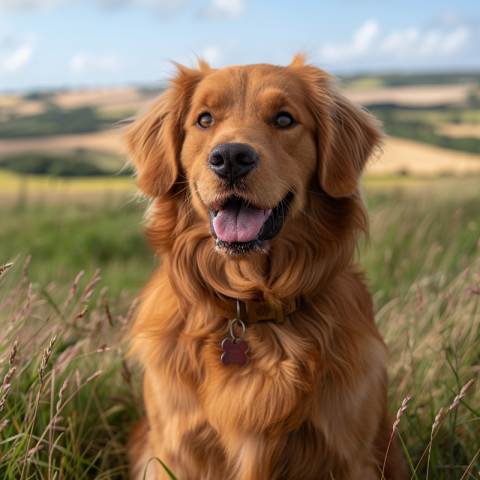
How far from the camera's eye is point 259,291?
7.91ft

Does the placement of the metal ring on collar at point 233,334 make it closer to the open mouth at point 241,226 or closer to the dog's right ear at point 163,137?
the open mouth at point 241,226

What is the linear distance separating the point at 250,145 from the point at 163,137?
752 mm

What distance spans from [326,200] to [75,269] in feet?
14.2

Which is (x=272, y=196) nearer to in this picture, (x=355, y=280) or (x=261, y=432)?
(x=355, y=280)

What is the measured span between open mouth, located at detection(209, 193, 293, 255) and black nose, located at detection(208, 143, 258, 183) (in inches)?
4.8

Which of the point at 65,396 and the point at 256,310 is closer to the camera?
the point at 256,310

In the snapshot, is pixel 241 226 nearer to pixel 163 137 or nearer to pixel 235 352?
pixel 235 352

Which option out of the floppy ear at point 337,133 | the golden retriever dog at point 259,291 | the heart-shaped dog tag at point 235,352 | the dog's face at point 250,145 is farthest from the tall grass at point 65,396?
the floppy ear at point 337,133

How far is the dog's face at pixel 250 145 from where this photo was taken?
2.17m

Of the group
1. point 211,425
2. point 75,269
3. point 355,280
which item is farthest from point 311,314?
point 75,269

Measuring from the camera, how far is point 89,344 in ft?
10.1

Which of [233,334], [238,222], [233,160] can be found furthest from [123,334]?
[233,160]

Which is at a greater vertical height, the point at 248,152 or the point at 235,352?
the point at 248,152

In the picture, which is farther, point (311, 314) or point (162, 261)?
point (162, 261)
